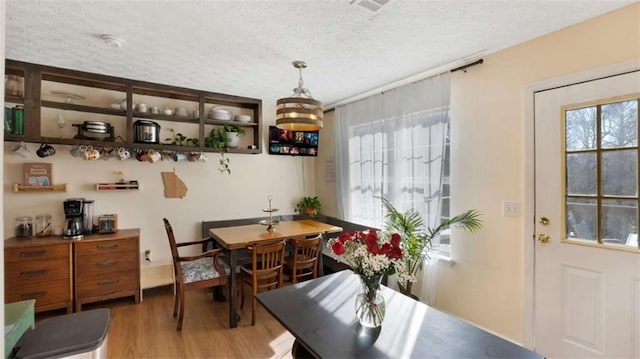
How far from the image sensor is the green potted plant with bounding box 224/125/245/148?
150 inches

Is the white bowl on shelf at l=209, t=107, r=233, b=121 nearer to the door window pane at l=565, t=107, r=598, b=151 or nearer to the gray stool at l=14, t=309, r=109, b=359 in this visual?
the gray stool at l=14, t=309, r=109, b=359

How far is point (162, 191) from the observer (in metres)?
3.55

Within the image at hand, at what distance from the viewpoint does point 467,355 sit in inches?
44.0

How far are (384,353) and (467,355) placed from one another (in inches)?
12.3

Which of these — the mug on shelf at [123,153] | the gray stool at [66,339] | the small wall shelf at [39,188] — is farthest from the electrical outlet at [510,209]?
the small wall shelf at [39,188]

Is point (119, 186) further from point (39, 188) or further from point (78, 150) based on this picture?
point (39, 188)

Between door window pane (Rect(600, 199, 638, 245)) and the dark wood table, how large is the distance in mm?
1272

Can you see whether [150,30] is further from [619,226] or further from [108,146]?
[619,226]

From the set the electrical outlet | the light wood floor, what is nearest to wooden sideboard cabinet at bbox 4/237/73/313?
the light wood floor

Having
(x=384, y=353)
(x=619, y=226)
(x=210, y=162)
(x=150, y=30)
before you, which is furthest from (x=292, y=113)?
(x=619, y=226)

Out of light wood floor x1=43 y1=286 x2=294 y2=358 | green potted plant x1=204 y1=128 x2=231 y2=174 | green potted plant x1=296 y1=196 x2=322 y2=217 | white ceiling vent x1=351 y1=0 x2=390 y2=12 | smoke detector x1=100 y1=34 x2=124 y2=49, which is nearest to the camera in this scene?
white ceiling vent x1=351 y1=0 x2=390 y2=12

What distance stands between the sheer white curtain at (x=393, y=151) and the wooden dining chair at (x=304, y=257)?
3.03 ft

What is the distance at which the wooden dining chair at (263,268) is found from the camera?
275cm

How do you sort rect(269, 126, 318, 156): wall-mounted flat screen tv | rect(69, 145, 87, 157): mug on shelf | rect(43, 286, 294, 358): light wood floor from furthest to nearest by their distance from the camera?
rect(269, 126, 318, 156): wall-mounted flat screen tv, rect(69, 145, 87, 157): mug on shelf, rect(43, 286, 294, 358): light wood floor
